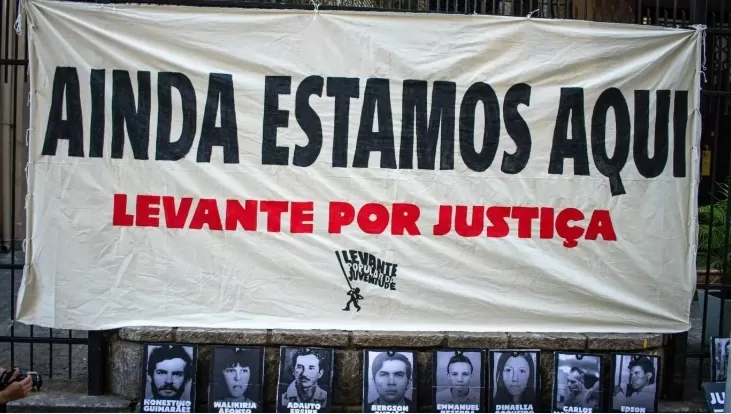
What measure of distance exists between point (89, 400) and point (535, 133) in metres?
3.85

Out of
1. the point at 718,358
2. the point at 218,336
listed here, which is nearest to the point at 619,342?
the point at 718,358

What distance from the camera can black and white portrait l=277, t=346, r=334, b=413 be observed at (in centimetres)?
503

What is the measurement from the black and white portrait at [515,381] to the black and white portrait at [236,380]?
1.71 meters

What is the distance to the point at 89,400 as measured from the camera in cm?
518

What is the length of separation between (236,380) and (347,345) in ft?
2.76

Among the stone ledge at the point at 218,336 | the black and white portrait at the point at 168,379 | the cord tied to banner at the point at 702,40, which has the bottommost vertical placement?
the black and white portrait at the point at 168,379

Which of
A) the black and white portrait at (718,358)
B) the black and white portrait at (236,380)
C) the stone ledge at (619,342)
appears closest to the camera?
the black and white portrait at (236,380)

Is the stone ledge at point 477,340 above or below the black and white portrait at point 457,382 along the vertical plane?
above

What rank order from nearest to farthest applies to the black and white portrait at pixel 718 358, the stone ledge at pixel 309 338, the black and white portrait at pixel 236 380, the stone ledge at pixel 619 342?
the black and white portrait at pixel 236 380
the stone ledge at pixel 309 338
the stone ledge at pixel 619 342
the black and white portrait at pixel 718 358

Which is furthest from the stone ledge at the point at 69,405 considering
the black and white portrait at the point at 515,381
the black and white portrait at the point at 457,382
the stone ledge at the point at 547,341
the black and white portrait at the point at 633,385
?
the black and white portrait at the point at 633,385

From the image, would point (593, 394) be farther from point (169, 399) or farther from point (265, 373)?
point (169, 399)

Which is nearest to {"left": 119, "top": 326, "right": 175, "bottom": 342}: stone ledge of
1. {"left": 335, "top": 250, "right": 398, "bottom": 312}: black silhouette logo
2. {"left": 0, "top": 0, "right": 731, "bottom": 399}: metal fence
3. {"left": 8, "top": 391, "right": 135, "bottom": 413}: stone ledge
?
{"left": 0, "top": 0, "right": 731, "bottom": 399}: metal fence

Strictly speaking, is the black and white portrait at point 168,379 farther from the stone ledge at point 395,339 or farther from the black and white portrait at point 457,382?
the black and white portrait at point 457,382

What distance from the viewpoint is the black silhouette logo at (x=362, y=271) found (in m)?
5.11
